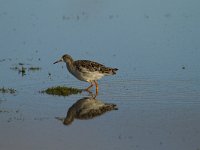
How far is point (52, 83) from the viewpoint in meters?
16.9

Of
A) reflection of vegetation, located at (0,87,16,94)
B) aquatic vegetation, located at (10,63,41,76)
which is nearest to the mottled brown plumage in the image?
reflection of vegetation, located at (0,87,16,94)

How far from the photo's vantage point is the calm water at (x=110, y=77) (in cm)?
1228

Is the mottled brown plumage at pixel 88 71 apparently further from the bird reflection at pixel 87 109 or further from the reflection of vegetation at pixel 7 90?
the reflection of vegetation at pixel 7 90

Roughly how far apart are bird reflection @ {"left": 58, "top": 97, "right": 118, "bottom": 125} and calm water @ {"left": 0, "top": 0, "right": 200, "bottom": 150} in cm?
17

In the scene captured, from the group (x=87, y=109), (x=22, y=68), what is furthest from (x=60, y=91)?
(x=22, y=68)

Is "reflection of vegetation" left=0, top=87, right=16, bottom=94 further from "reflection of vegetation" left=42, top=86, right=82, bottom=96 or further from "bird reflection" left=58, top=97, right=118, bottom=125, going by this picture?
"bird reflection" left=58, top=97, right=118, bottom=125

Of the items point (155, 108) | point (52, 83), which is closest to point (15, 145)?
point (155, 108)

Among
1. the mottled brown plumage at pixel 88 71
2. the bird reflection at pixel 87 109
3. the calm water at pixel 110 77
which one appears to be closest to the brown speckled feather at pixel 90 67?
the mottled brown plumage at pixel 88 71

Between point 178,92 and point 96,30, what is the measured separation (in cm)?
1001

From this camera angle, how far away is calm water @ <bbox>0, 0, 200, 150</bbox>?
12.3m

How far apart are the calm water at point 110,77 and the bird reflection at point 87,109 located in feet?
0.57

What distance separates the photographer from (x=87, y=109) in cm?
1437

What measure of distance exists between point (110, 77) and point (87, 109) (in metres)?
3.65

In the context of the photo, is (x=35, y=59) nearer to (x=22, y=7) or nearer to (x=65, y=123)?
(x=65, y=123)
